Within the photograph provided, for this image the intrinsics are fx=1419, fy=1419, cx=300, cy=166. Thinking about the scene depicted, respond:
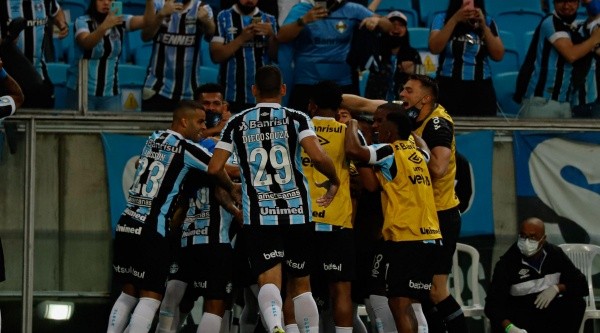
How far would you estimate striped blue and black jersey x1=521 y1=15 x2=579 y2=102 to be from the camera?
14000mm

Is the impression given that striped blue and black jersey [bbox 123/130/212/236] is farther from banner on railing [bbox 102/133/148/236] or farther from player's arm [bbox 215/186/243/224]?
banner on railing [bbox 102/133/148/236]

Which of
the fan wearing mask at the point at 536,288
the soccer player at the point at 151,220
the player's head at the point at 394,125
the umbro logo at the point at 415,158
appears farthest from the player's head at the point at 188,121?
the fan wearing mask at the point at 536,288

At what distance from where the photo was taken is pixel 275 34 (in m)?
13.8

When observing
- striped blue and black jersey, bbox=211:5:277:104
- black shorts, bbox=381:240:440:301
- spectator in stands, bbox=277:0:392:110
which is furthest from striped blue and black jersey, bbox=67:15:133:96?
black shorts, bbox=381:240:440:301

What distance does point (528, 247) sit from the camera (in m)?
13.3

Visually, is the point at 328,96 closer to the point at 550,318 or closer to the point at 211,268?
the point at 211,268

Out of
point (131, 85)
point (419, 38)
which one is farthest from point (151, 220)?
point (419, 38)

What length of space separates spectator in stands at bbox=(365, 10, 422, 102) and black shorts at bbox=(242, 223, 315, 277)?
306 centimetres

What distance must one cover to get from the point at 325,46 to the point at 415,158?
9.28 feet

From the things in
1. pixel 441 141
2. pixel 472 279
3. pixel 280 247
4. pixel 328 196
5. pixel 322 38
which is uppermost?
pixel 322 38

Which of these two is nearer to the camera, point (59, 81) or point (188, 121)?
point (188, 121)

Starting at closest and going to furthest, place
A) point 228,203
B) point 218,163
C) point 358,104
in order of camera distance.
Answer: point 218,163 < point 228,203 < point 358,104

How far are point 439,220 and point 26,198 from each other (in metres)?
3.85

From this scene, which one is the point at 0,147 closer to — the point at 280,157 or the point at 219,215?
the point at 219,215
